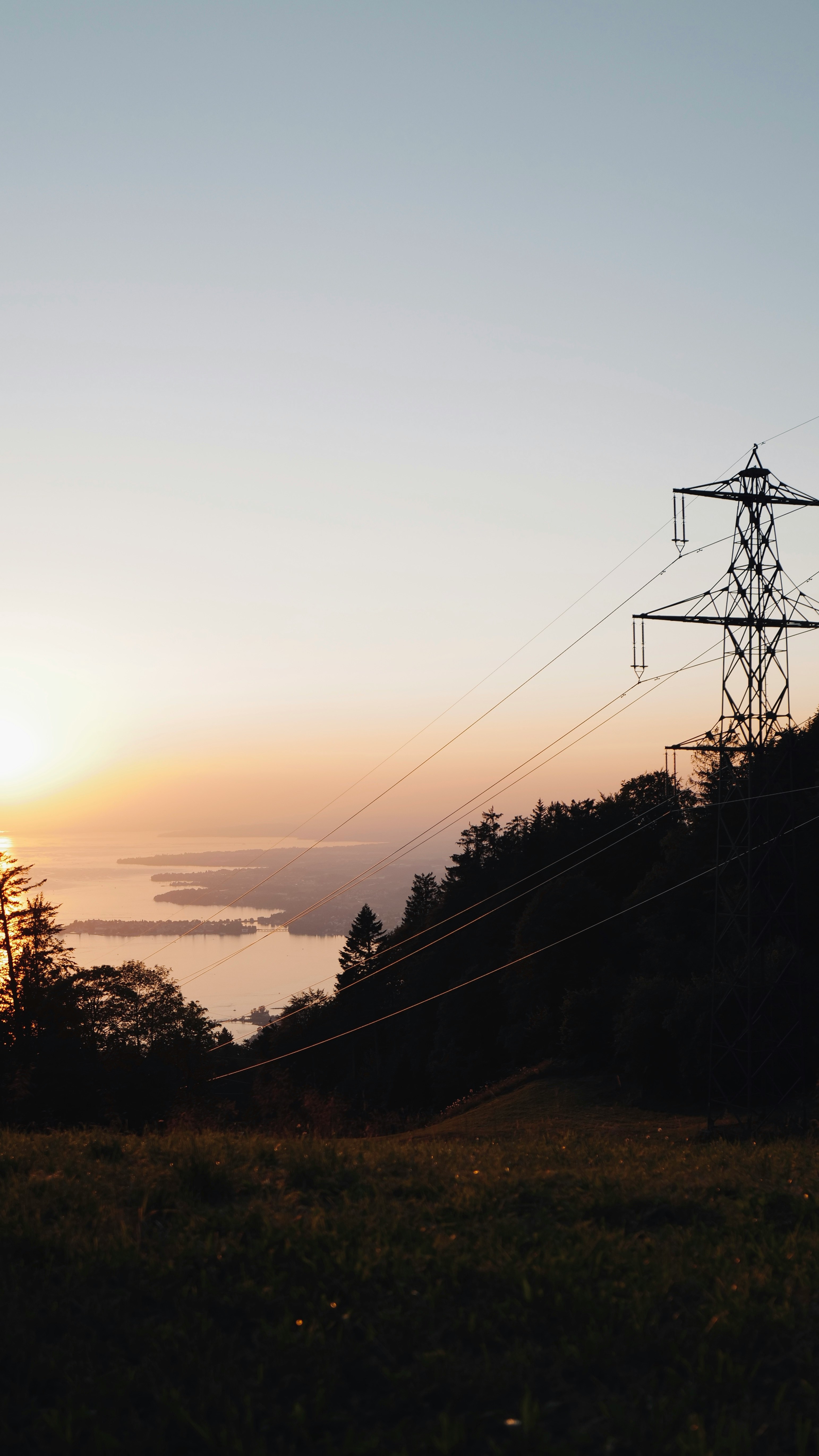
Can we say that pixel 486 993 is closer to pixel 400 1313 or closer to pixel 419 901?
pixel 419 901

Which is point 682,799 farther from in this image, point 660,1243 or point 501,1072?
point 660,1243

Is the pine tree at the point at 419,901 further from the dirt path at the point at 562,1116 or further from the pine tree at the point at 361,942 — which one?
the dirt path at the point at 562,1116

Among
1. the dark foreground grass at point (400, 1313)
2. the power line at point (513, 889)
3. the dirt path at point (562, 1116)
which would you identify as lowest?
the dirt path at point (562, 1116)

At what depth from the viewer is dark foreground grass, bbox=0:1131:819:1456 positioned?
517 cm

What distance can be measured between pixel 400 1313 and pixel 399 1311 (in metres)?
0.02

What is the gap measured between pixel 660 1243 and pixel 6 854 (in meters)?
46.5

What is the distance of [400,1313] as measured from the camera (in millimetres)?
6344

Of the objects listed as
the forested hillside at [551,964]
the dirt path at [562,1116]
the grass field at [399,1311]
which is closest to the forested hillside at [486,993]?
the forested hillside at [551,964]

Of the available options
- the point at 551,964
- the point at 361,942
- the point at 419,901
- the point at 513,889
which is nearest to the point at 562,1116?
the point at 551,964

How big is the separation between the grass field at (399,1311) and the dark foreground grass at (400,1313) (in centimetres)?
2

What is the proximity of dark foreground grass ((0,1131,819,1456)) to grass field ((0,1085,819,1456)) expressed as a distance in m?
0.02

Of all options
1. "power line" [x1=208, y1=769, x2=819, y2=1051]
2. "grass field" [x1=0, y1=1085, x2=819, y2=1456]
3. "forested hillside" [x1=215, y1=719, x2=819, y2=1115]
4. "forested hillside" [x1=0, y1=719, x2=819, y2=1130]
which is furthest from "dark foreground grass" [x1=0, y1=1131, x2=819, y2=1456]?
"power line" [x1=208, y1=769, x2=819, y2=1051]

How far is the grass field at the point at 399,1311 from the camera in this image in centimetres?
517

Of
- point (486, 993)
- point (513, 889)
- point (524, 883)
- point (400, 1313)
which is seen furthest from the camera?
point (513, 889)
